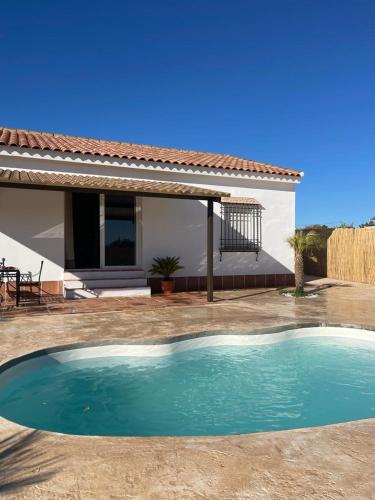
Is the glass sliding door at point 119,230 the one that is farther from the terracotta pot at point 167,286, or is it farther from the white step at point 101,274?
the terracotta pot at point 167,286

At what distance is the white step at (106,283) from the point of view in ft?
40.5

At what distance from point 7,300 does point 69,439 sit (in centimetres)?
931

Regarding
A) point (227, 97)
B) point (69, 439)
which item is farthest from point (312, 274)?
point (69, 439)

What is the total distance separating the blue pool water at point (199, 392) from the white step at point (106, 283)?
19.7 feet

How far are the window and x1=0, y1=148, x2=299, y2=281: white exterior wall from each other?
0.28m

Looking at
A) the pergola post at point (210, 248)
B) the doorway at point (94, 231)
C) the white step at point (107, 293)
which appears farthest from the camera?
the doorway at point (94, 231)

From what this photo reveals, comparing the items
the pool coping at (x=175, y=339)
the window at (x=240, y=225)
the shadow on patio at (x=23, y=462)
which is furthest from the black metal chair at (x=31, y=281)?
the shadow on patio at (x=23, y=462)

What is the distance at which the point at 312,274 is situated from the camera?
2228 cm

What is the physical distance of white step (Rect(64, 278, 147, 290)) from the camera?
1236cm

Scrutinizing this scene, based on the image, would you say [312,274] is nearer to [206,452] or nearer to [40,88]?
[40,88]

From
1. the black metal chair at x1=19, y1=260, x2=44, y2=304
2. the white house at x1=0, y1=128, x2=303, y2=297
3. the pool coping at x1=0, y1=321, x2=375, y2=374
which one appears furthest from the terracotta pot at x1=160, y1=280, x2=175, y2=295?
the pool coping at x1=0, y1=321, x2=375, y2=374

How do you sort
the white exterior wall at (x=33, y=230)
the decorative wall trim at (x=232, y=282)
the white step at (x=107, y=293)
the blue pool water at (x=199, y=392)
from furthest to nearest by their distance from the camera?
1. the decorative wall trim at (x=232, y=282)
2. the white step at (x=107, y=293)
3. the white exterior wall at (x=33, y=230)
4. the blue pool water at (x=199, y=392)

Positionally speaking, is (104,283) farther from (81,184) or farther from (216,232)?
(216,232)

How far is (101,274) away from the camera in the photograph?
13008mm
